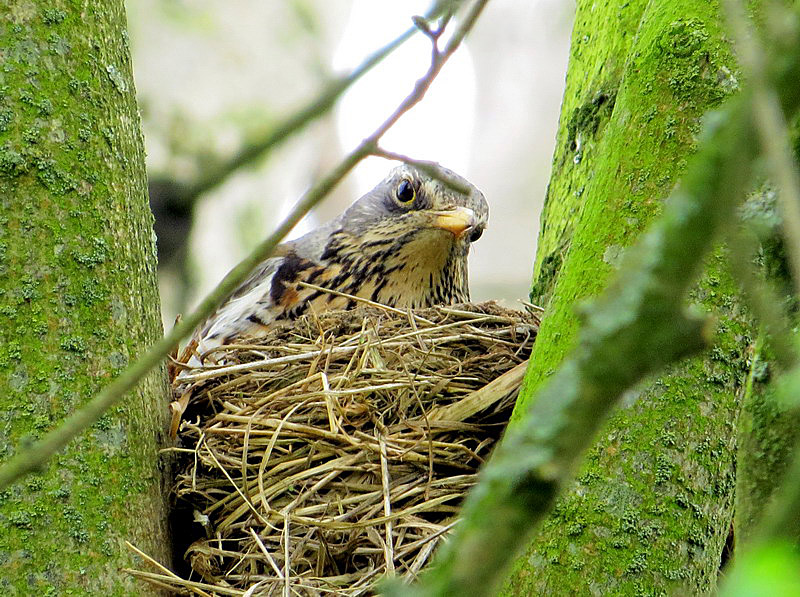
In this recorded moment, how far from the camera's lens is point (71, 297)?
213 centimetres

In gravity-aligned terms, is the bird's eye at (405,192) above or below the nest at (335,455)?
above

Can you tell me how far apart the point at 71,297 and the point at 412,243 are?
1.87 meters

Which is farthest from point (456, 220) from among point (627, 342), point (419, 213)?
point (627, 342)

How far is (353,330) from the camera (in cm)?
304

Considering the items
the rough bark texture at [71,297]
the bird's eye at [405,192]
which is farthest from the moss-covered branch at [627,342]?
the bird's eye at [405,192]

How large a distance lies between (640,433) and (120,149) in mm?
1333

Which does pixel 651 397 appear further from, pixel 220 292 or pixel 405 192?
pixel 405 192

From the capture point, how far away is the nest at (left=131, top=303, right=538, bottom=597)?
2414mm

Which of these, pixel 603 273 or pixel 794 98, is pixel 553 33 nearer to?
pixel 603 273

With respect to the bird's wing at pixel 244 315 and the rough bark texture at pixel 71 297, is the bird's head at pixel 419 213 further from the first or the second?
the rough bark texture at pixel 71 297

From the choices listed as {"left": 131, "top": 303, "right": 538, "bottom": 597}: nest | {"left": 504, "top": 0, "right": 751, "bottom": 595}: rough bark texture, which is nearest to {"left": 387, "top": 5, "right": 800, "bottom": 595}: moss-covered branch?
{"left": 504, "top": 0, "right": 751, "bottom": 595}: rough bark texture

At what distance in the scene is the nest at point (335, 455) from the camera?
2.41m

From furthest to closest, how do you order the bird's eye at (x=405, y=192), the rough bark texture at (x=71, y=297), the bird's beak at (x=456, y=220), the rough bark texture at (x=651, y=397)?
the bird's eye at (x=405, y=192) → the bird's beak at (x=456, y=220) → the rough bark texture at (x=71, y=297) → the rough bark texture at (x=651, y=397)

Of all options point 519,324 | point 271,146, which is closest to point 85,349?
point 271,146
